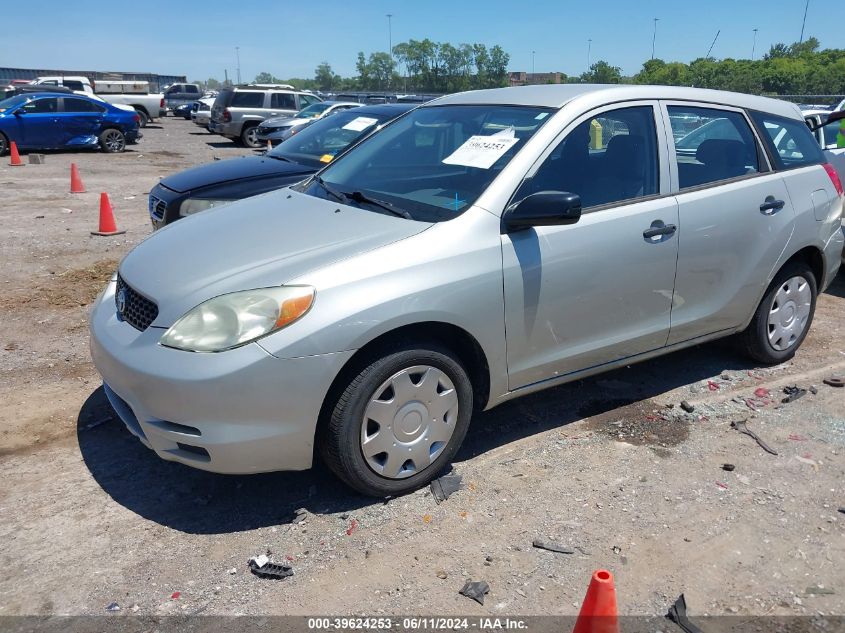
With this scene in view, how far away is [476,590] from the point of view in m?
2.87

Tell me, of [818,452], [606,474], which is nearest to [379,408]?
[606,474]

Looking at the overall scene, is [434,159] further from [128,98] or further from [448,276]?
[128,98]

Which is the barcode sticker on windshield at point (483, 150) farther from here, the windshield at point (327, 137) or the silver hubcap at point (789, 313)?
the windshield at point (327, 137)

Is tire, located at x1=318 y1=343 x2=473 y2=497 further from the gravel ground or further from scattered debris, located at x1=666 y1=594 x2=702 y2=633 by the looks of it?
scattered debris, located at x1=666 y1=594 x2=702 y2=633

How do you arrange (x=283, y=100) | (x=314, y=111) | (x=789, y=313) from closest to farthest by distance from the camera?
(x=789, y=313), (x=314, y=111), (x=283, y=100)

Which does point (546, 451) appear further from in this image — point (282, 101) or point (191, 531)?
point (282, 101)

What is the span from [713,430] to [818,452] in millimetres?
548

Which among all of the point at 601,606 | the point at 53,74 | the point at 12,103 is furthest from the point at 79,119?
the point at 53,74

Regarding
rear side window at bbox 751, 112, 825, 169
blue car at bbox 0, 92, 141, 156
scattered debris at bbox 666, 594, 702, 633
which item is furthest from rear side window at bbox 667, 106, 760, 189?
blue car at bbox 0, 92, 141, 156

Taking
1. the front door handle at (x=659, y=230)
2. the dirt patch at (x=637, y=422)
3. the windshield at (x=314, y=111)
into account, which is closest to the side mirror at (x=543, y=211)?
the front door handle at (x=659, y=230)

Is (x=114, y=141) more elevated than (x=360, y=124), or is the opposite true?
(x=360, y=124)

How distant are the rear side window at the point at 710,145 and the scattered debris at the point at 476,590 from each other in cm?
260

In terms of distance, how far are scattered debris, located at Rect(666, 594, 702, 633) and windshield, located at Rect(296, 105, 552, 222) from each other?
76.6 inches

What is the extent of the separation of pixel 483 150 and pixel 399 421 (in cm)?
155
